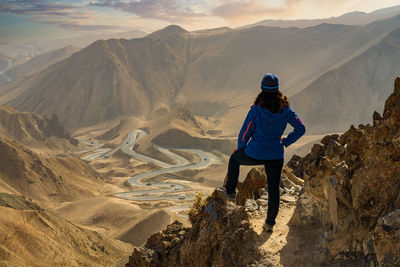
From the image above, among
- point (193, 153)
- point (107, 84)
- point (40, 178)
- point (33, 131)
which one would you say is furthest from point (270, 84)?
point (107, 84)

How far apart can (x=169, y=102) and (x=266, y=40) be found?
66.4 meters

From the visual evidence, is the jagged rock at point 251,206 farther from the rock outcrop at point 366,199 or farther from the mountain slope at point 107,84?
the mountain slope at point 107,84

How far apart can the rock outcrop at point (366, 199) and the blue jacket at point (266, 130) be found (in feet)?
3.98

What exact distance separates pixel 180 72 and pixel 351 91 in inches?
3285

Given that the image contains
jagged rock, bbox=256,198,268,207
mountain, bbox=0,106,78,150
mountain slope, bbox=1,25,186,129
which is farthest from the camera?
mountain slope, bbox=1,25,186,129

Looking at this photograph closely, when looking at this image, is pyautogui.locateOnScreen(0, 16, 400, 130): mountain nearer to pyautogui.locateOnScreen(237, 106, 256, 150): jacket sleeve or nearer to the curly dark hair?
pyautogui.locateOnScreen(237, 106, 256, 150): jacket sleeve

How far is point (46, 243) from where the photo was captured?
85.3 feet

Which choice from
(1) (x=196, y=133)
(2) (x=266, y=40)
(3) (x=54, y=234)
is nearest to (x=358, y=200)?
(3) (x=54, y=234)

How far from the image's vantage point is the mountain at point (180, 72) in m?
136

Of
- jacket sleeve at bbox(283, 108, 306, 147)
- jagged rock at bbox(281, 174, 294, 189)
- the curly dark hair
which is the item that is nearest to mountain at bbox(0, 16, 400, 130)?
jagged rock at bbox(281, 174, 294, 189)

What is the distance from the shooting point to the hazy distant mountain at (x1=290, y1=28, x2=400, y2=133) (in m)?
106

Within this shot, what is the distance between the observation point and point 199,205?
867cm

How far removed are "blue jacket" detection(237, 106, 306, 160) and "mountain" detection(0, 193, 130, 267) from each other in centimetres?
1908

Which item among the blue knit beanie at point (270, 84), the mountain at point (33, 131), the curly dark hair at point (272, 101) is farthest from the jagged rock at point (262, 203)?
the mountain at point (33, 131)
